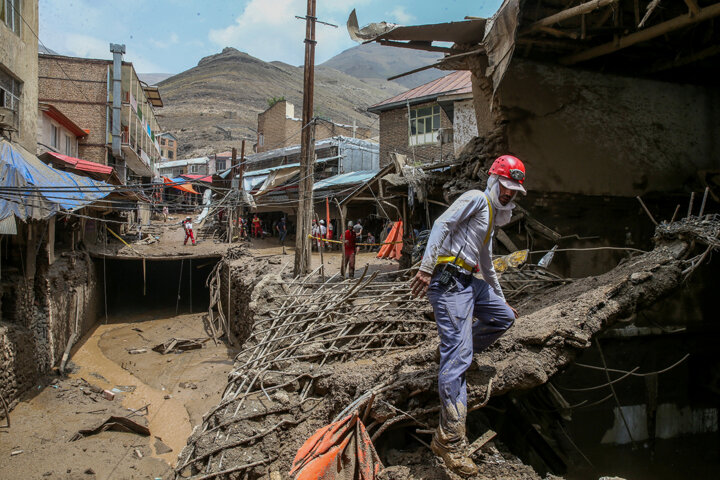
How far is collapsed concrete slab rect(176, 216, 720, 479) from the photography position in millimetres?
3500

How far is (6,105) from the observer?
36.9ft

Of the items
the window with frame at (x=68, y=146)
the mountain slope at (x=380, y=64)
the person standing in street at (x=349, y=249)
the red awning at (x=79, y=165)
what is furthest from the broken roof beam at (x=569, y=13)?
the mountain slope at (x=380, y=64)

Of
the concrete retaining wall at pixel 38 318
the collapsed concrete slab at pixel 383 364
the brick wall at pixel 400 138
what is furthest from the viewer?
the brick wall at pixel 400 138

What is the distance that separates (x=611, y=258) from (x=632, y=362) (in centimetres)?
218

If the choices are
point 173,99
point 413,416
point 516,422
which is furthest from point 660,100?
point 173,99

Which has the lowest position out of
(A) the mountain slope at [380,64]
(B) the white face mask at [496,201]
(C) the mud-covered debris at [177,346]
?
(C) the mud-covered debris at [177,346]

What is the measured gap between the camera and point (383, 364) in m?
4.14

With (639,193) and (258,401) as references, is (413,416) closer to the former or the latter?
(258,401)

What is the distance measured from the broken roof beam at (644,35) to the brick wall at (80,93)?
22.6m

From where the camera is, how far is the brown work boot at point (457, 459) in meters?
2.91

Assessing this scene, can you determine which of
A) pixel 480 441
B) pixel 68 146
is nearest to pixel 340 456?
pixel 480 441

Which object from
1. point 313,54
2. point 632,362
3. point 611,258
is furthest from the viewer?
point 313,54

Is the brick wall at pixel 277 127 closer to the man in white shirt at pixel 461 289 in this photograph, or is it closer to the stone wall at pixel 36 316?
the stone wall at pixel 36 316

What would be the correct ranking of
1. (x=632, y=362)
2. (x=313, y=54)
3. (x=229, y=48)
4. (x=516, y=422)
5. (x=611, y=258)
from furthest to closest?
Answer: (x=229, y=48)
(x=313, y=54)
(x=611, y=258)
(x=632, y=362)
(x=516, y=422)
